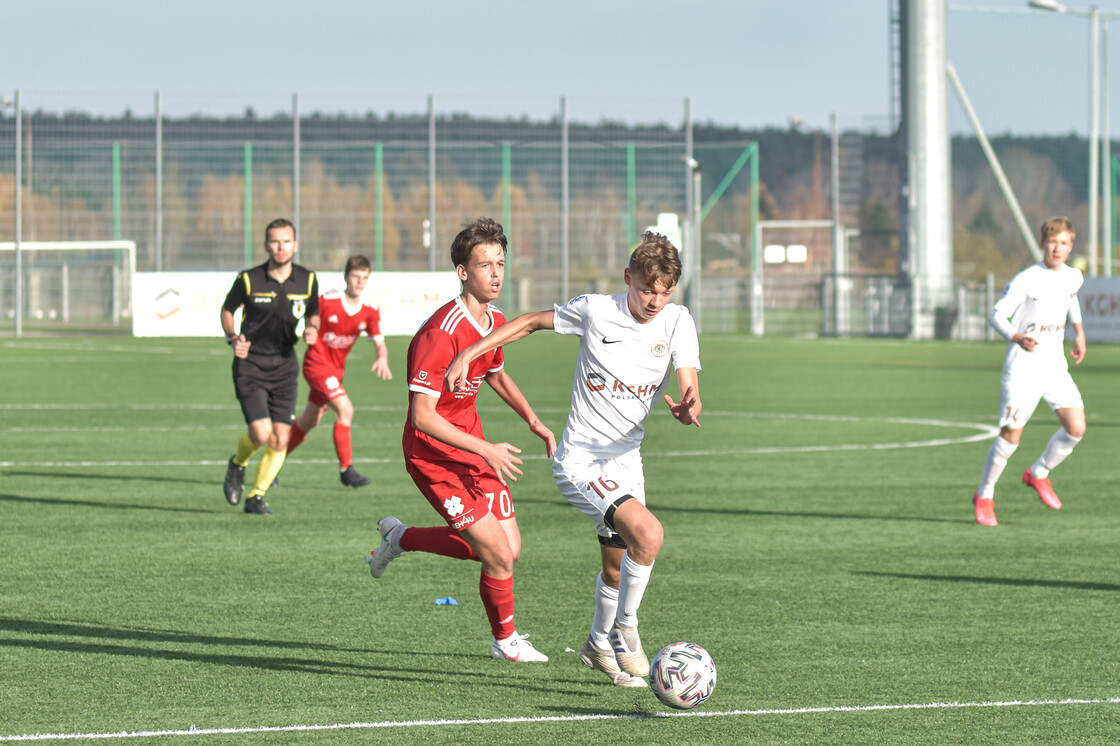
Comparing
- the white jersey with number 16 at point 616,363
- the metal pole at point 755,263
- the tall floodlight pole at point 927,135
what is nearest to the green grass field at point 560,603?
the white jersey with number 16 at point 616,363

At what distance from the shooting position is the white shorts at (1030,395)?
10.5 metres

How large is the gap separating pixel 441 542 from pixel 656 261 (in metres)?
1.64

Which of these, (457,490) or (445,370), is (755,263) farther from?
(445,370)

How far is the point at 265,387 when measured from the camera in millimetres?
11164

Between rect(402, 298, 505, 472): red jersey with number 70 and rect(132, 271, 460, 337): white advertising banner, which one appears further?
rect(132, 271, 460, 337): white advertising banner

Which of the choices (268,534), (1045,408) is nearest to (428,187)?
(1045,408)

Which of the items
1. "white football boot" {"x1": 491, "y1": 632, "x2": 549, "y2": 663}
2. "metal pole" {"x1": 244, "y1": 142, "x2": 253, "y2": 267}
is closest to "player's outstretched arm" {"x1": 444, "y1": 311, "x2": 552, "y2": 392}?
"white football boot" {"x1": 491, "y1": 632, "x2": 549, "y2": 663}

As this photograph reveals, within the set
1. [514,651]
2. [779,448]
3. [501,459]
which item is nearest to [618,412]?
[501,459]

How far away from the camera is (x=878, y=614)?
7.39 m

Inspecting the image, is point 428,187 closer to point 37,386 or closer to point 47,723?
point 37,386

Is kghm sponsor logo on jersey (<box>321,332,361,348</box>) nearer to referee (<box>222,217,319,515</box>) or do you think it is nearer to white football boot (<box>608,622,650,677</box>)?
referee (<box>222,217,319,515</box>)

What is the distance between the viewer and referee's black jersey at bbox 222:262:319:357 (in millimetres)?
11039

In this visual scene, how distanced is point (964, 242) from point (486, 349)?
51891mm

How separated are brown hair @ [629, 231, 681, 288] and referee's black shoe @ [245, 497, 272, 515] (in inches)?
226
